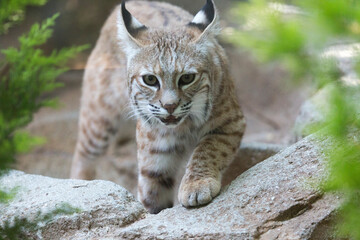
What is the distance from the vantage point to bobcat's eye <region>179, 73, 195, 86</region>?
12.0 feet

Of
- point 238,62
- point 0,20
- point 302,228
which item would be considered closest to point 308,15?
point 0,20

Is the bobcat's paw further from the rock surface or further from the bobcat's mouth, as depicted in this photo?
the bobcat's mouth

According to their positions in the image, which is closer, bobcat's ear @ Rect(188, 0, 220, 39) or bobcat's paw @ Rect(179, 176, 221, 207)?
bobcat's paw @ Rect(179, 176, 221, 207)

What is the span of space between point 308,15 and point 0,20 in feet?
4.22

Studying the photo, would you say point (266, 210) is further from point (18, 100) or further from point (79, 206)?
point (18, 100)

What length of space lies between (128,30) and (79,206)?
151 cm

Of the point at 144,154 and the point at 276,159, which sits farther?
the point at 144,154

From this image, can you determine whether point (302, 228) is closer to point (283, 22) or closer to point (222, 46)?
point (283, 22)

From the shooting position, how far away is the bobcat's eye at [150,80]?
3693mm

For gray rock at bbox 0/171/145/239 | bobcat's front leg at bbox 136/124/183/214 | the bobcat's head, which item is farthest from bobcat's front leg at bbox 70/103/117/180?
gray rock at bbox 0/171/145/239

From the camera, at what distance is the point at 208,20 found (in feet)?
13.2

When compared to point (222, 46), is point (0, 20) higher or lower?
higher

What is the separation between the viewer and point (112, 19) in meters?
5.71

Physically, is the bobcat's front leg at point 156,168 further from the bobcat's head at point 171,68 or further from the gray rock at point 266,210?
the gray rock at point 266,210
